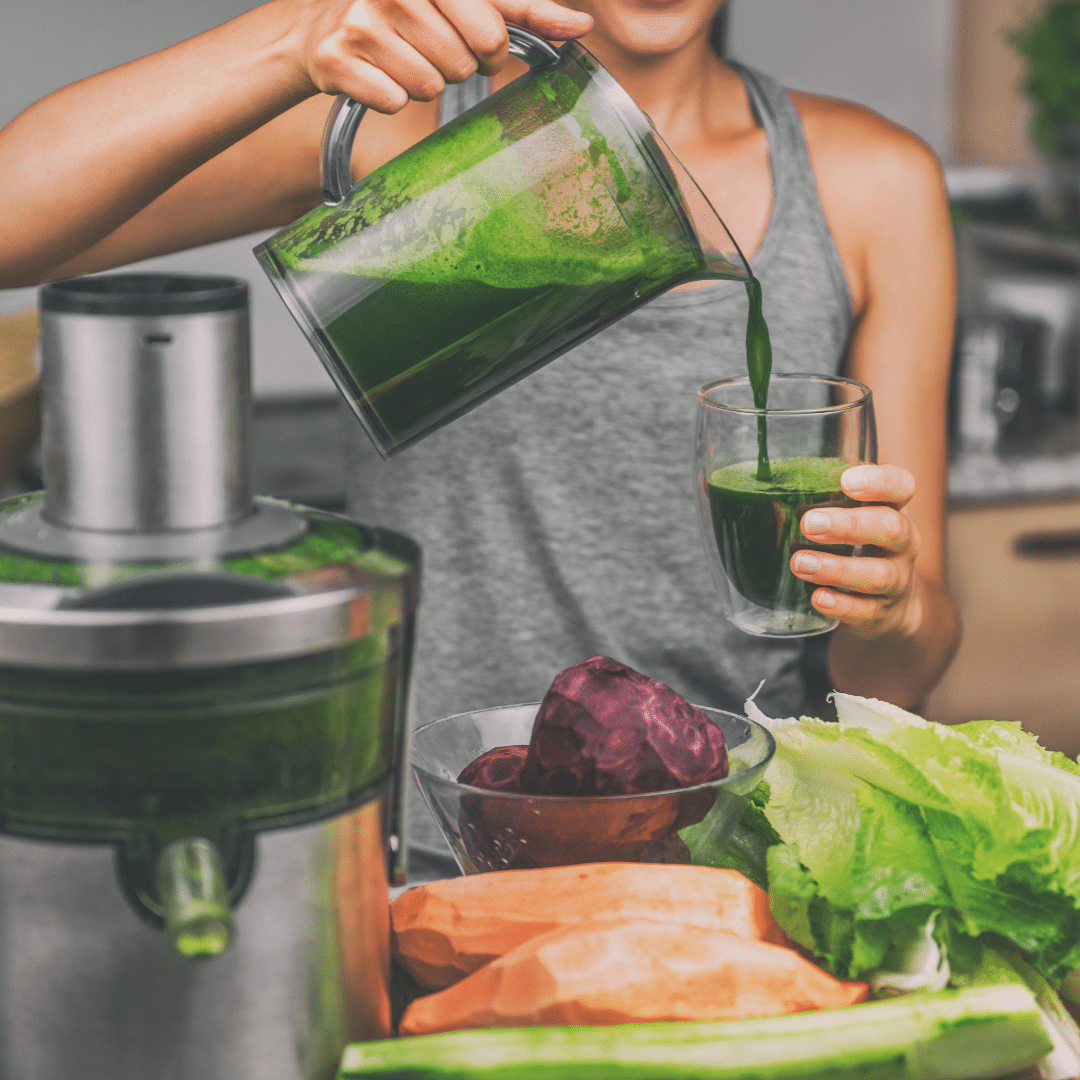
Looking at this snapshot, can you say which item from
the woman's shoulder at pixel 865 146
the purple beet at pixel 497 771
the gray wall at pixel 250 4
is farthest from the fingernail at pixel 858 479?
the gray wall at pixel 250 4

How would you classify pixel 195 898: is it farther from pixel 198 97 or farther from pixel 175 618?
pixel 198 97

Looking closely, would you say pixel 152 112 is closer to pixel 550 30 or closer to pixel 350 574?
pixel 550 30

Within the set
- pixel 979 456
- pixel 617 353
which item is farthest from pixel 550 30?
pixel 979 456

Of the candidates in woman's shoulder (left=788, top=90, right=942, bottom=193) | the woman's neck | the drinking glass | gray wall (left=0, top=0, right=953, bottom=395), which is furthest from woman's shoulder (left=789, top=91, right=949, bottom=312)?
gray wall (left=0, top=0, right=953, bottom=395)

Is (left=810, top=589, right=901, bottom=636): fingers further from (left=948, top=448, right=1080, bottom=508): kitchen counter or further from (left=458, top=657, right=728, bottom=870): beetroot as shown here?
(left=948, top=448, right=1080, bottom=508): kitchen counter

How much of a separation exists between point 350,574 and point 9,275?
0.70 meters

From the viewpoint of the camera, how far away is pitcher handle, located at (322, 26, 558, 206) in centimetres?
69

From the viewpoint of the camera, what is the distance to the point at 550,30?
0.72 meters

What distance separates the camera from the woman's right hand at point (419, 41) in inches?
28.0

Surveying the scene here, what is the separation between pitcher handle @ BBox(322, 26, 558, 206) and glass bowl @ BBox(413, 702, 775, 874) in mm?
315

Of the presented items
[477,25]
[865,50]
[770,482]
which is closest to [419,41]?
[477,25]

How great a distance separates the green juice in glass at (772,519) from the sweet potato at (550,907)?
0.24 metres

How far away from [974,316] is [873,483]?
76.0 inches

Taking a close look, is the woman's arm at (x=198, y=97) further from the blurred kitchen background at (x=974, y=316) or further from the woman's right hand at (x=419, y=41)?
the blurred kitchen background at (x=974, y=316)
